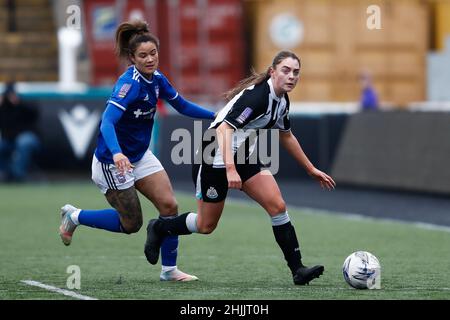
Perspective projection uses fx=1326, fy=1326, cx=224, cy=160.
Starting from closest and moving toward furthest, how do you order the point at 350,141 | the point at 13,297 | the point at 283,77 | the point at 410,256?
the point at 13,297
the point at 283,77
the point at 410,256
the point at 350,141

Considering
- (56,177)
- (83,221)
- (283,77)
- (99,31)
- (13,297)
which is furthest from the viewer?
(99,31)

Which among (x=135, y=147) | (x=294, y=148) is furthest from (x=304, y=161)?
(x=135, y=147)

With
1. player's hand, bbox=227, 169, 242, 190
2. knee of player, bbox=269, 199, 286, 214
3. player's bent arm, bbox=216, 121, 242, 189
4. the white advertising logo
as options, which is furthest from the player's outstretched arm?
the white advertising logo

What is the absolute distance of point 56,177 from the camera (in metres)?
26.2

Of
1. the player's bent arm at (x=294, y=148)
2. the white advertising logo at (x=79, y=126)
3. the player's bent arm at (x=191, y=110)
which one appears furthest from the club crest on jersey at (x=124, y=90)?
the white advertising logo at (x=79, y=126)

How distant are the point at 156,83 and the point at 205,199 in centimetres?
104

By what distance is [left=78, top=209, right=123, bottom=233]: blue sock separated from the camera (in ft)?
35.5

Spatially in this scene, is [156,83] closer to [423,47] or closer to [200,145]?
[200,145]

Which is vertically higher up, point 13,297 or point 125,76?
point 125,76

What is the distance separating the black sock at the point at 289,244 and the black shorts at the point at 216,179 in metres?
0.48

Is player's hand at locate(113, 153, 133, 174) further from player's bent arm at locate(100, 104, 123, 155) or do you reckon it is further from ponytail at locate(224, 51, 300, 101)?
ponytail at locate(224, 51, 300, 101)

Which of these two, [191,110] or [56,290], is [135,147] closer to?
[191,110]

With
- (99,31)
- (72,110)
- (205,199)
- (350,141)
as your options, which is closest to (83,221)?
(205,199)

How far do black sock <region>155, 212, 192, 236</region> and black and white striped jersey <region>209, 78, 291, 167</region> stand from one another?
0.57 m
